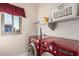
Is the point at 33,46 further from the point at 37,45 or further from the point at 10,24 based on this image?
the point at 10,24

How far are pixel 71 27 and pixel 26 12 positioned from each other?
0.50 meters

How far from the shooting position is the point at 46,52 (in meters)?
1.27

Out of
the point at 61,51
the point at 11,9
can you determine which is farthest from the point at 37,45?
the point at 11,9

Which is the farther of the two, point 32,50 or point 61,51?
point 32,50

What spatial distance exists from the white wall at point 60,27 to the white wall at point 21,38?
0.08 metres

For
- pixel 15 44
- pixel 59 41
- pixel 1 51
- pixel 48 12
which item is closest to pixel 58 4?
pixel 48 12

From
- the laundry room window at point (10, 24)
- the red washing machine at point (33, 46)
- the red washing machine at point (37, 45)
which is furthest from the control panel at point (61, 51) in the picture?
the laundry room window at point (10, 24)

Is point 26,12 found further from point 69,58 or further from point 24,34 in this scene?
point 69,58

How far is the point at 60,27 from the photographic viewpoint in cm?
127

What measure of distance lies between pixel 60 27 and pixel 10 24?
1.74ft

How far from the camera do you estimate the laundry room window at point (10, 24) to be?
128cm

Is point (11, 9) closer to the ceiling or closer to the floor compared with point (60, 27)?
closer to the ceiling

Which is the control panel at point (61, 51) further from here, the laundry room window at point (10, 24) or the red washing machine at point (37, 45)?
the laundry room window at point (10, 24)

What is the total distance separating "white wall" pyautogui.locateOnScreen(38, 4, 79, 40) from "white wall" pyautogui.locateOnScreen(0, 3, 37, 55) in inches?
3.1
